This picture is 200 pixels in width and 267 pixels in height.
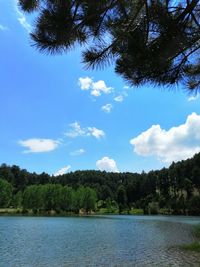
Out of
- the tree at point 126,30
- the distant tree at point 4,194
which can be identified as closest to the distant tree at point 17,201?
the distant tree at point 4,194

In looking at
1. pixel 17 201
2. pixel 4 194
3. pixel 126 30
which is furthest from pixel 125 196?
pixel 126 30

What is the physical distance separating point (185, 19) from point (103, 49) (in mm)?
2334

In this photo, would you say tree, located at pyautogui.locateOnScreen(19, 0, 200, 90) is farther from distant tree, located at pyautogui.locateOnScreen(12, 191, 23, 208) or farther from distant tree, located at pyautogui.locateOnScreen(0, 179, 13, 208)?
distant tree, located at pyautogui.locateOnScreen(12, 191, 23, 208)

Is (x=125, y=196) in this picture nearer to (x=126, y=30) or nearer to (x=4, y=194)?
(x=4, y=194)

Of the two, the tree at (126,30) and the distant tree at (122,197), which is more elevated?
the distant tree at (122,197)

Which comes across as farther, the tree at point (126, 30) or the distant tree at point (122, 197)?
the distant tree at point (122, 197)

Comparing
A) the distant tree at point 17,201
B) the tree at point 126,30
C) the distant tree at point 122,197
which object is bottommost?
the tree at point 126,30


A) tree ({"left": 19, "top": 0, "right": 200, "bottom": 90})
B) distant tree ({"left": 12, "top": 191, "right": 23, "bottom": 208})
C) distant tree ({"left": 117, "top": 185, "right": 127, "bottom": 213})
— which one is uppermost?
distant tree ({"left": 117, "top": 185, "right": 127, "bottom": 213})

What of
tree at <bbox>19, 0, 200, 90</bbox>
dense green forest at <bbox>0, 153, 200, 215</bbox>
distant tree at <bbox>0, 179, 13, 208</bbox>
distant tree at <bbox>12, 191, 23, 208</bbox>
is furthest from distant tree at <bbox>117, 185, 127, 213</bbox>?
tree at <bbox>19, 0, 200, 90</bbox>

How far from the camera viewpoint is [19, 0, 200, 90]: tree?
9.20m

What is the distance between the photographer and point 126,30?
10.3 metres

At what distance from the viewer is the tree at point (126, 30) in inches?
362

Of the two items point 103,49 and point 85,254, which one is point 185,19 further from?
point 85,254

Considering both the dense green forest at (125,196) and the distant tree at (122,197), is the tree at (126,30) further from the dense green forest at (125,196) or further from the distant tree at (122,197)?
the distant tree at (122,197)
